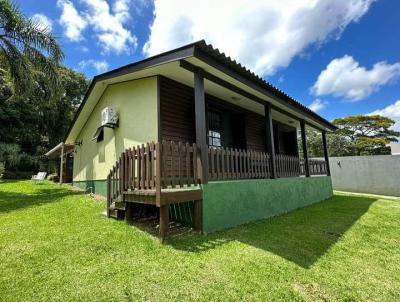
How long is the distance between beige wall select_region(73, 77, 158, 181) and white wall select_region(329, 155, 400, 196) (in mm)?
17066

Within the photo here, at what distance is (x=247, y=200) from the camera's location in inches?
257

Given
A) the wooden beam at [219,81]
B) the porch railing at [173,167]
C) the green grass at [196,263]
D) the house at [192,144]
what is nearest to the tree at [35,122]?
the house at [192,144]

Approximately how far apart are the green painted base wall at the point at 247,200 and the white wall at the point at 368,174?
11237 millimetres

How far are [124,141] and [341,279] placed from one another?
22.4 ft

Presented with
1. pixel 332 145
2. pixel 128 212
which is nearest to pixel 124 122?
pixel 128 212

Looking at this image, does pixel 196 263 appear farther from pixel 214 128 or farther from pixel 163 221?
pixel 214 128

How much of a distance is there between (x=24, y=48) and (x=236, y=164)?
10.3m

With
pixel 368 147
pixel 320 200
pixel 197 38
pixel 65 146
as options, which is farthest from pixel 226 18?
pixel 368 147

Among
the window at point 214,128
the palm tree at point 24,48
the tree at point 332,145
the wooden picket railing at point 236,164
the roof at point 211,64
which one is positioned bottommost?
the wooden picket railing at point 236,164

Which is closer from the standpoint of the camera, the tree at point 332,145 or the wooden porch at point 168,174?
the wooden porch at point 168,174

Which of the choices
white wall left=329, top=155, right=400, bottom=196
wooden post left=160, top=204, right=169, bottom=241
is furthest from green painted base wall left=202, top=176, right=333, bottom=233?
white wall left=329, top=155, right=400, bottom=196

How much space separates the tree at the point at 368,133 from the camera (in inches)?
1346

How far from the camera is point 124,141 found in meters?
8.34

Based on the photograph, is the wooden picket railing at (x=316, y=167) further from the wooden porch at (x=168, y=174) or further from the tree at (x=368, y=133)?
the tree at (x=368, y=133)
